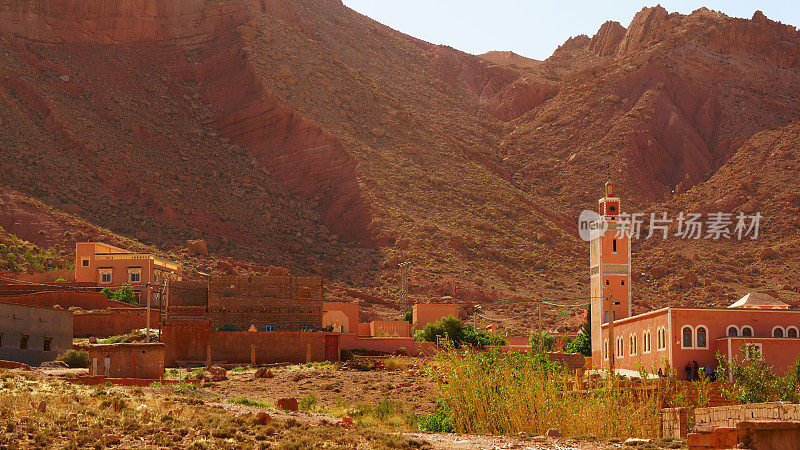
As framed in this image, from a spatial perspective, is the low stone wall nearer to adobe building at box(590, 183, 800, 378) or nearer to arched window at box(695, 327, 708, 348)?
adobe building at box(590, 183, 800, 378)

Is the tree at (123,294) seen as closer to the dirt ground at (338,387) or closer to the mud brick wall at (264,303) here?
the mud brick wall at (264,303)

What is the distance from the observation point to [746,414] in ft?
42.5

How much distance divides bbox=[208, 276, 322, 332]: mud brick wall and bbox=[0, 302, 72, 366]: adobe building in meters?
8.36

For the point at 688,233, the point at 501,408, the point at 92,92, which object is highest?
the point at 92,92

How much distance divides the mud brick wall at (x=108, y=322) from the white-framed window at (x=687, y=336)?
782 inches

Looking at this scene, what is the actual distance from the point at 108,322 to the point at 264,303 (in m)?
6.24

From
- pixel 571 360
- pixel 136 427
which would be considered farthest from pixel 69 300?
pixel 136 427

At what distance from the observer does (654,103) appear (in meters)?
101

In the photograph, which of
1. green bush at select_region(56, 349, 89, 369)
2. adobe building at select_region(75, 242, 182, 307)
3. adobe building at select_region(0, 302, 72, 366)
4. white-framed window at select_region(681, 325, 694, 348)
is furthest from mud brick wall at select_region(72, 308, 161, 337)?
white-framed window at select_region(681, 325, 694, 348)

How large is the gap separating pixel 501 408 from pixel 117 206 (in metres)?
56.8

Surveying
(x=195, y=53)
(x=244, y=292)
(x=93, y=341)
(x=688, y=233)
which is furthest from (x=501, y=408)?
(x=195, y=53)

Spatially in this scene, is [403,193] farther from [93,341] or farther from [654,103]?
[93,341]

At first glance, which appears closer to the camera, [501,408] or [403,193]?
[501,408]

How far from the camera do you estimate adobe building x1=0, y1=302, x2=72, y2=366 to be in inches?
1158
